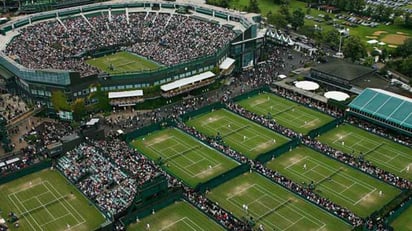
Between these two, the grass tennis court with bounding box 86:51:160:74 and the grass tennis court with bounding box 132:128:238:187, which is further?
the grass tennis court with bounding box 86:51:160:74

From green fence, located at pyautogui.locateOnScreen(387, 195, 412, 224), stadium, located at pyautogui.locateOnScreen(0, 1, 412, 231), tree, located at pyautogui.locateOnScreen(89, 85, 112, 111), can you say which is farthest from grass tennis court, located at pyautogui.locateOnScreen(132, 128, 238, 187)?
green fence, located at pyautogui.locateOnScreen(387, 195, 412, 224)

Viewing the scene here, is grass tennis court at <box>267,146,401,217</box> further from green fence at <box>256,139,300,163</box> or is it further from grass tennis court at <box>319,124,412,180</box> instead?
grass tennis court at <box>319,124,412,180</box>

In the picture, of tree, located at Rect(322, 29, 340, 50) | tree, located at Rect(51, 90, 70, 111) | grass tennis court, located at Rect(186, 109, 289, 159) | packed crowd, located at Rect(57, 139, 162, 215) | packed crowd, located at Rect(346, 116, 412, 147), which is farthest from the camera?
tree, located at Rect(322, 29, 340, 50)

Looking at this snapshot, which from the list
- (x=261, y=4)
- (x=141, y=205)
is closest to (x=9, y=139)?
(x=141, y=205)

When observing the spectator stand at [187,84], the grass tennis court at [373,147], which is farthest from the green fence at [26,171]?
the grass tennis court at [373,147]

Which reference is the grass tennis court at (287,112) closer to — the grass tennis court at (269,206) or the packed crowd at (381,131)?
the packed crowd at (381,131)

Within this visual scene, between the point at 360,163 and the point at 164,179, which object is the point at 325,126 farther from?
the point at 164,179
